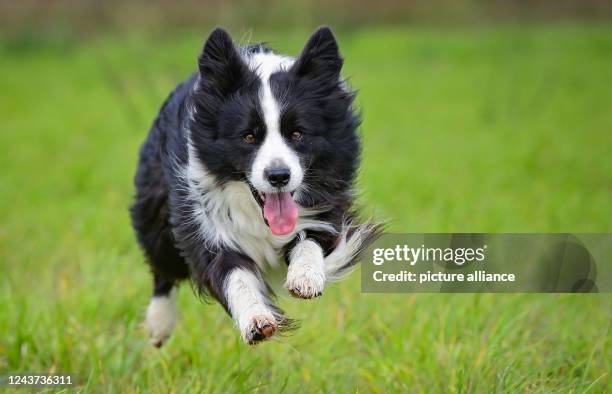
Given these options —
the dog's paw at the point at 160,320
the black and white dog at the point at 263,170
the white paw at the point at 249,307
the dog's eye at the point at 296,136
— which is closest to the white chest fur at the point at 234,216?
the black and white dog at the point at 263,170

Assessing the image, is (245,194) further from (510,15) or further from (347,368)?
(510,15)

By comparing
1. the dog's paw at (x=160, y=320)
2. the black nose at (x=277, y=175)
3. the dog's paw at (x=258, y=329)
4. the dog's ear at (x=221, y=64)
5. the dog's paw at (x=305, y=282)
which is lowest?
the dog's paw at (x=258, y=329)

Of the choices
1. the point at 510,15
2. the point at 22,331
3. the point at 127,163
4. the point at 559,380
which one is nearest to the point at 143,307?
the point at 22,331

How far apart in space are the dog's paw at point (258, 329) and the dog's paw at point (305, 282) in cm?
17

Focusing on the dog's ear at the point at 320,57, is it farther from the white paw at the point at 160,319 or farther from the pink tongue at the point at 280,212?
the white paw at the point at 160,319

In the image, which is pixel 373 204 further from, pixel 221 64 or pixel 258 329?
pixel 258 329

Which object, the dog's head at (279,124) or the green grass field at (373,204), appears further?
the green grass field at (373,204)

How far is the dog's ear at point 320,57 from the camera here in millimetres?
4020

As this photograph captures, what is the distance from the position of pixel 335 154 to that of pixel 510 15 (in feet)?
48.9

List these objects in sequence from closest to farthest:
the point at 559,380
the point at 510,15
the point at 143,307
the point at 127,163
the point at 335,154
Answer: the point at 335,154
the point at 559,380
the point at 143,307
the point at 127,163
the point at 510,15

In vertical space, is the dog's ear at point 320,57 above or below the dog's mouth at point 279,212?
above

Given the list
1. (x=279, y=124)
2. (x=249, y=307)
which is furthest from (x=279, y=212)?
(x=249, y=307)

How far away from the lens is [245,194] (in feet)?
13.3

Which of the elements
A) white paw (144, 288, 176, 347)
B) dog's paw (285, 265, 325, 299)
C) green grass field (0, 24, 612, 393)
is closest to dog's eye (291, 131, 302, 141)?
dog's paw (285, 265, 325, 299)
